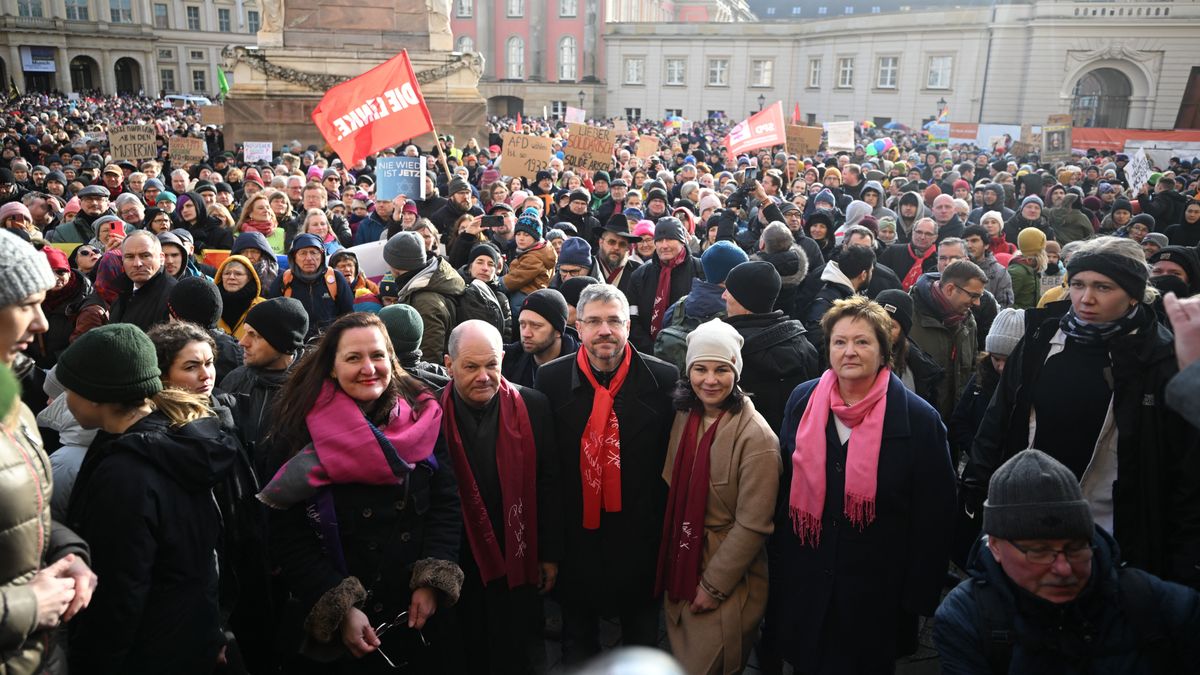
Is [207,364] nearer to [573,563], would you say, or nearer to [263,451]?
[263,451]

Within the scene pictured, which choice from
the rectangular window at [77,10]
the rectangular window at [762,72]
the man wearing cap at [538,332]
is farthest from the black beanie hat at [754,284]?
the rectangular window at [77,10]

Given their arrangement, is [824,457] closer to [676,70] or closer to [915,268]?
[915,268]

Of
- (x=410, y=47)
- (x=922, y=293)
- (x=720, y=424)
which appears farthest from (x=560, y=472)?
(x=410, y=47)

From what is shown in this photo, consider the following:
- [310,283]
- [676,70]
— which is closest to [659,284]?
[310,283]

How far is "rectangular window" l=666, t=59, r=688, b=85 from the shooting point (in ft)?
194

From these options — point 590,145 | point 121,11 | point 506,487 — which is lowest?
point 506,487

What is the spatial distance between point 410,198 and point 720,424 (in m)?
6.93

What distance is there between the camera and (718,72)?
58.3 m

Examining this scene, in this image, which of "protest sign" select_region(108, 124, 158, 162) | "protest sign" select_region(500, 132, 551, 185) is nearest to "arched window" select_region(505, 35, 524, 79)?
"protest sign" select_region(108, 124, 158, 162)

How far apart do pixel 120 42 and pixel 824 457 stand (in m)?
90.1

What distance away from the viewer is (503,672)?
142 inches

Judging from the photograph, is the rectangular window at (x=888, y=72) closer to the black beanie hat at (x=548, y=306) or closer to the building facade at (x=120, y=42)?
the black beanie hat at (x=548, y=306)

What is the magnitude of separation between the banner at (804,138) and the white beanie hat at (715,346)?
14.2 metres

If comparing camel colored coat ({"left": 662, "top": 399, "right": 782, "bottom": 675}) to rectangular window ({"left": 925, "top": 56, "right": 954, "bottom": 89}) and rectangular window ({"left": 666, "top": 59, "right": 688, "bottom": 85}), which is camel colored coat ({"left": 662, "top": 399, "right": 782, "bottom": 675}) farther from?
rectangular window ({"left": 666, "top": 59, "right": 688, "bottom": 85})
